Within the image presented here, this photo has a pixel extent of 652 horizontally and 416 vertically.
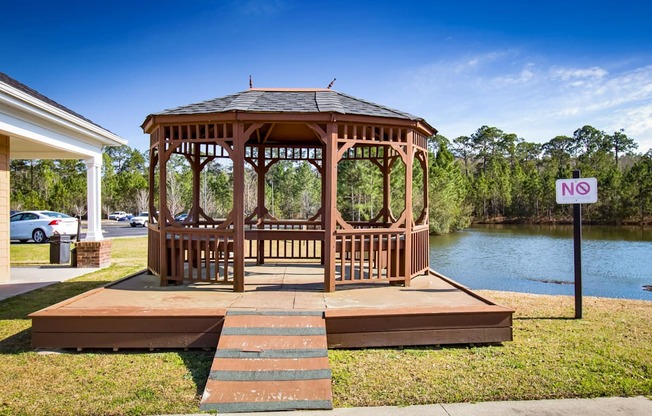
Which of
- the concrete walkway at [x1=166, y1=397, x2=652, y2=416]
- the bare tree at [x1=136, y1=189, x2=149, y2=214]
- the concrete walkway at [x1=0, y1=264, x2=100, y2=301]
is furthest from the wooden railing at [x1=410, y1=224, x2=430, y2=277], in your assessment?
the bare tree at [x1=136, y1=189, x2=149, y2=214]

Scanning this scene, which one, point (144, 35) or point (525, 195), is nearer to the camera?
point (144, 35)

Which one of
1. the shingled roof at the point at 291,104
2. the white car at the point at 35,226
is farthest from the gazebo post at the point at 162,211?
the white car at the point at 35,226

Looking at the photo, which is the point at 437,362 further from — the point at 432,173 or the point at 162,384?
the point at 432,173

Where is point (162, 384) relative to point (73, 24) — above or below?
below

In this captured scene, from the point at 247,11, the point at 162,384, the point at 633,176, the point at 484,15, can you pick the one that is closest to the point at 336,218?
the point at 162,384

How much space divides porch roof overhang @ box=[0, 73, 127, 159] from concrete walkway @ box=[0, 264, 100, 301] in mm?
2896

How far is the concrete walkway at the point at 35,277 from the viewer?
8172 millimetres

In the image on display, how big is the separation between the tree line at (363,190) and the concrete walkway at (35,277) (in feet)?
54.8

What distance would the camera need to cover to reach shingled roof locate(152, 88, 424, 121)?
6.02m

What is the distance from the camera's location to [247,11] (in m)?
11.7

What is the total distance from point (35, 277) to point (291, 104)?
24.4ft

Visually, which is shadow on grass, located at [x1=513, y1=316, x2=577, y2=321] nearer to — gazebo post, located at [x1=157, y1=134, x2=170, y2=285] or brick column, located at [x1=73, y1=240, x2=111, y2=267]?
gazebo post, located at [x1=157, y1=134, x2=170, y2=285]

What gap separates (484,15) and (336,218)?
923 cm

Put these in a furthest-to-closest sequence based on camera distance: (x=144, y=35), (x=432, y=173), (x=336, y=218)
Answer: (x=432, y=173), (x=144, y=35), (x=336, y=218)
